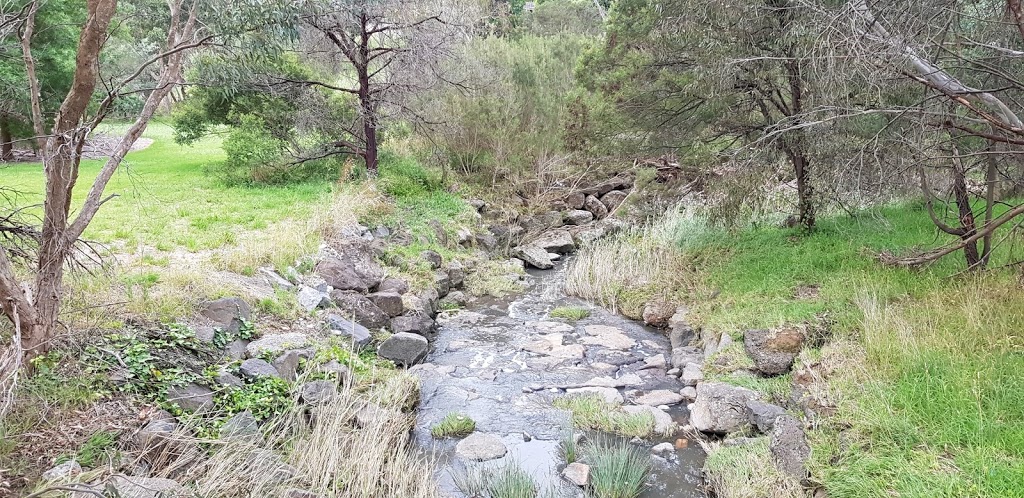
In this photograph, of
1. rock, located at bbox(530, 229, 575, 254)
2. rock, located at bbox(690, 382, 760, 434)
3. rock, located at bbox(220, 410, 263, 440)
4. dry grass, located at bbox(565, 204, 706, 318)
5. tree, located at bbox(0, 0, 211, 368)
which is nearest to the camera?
tree, located at bbox(0, 0, 211, 368)

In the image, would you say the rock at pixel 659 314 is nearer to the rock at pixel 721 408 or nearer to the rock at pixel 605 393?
the rock at pixel 605 393

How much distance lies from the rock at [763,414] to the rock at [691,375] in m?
1.00

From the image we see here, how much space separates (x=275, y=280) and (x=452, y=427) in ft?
10.0

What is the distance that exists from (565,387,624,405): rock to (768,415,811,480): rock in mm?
1719

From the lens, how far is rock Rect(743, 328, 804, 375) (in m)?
5.92

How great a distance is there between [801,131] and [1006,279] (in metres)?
2.99

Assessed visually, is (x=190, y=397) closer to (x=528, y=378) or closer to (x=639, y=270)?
(x=528, y=378)

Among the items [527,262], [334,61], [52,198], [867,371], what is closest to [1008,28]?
[867,371]

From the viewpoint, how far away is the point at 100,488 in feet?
10.5

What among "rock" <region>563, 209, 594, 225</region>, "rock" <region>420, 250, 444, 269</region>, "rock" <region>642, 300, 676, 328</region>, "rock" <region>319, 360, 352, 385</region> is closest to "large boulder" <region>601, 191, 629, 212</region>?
"rock" <region>563, 209, 594, 225</region>

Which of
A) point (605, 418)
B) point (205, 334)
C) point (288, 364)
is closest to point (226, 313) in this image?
point (205, 334)

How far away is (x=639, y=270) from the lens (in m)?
9.98

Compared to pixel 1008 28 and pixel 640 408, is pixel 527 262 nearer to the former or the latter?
pixel 640 408

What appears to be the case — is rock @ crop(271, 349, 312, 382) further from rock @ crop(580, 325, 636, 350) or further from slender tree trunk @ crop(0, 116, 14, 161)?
slender tree trunk @ crop(0, 116, 14, 161)
